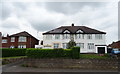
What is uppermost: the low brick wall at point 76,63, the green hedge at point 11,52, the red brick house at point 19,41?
the red brick house at point 19,41

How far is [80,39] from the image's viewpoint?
2673cm

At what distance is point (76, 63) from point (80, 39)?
13.2 m

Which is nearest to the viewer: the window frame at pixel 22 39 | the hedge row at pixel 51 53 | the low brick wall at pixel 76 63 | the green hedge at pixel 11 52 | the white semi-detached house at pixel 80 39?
the low brick wall at pixel 76 63

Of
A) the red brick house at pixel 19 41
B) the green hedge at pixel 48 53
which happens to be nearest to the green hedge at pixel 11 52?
the red brick house at pixel 19 41

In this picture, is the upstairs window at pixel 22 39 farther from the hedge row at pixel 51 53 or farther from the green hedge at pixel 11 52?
the hedge row at pixel 51 53

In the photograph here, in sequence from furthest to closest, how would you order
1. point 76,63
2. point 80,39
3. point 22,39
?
point 22,39 < point 80,39 < point 76,63

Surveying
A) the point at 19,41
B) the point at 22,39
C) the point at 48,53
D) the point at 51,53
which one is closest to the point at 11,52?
the point at 19,41

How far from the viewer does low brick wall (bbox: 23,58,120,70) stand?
14133mm

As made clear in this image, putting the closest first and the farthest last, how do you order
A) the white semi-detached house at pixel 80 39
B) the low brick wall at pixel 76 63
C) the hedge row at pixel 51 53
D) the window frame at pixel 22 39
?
the low brick wall at pixel 76 63 → the hedge row at pixel 51 53 → the white semi-detached house at pixel 80 39 → the window frame at pixel 22 39

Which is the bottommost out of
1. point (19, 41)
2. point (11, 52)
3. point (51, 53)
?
point (11, 52)

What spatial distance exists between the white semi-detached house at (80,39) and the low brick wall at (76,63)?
11522 mm

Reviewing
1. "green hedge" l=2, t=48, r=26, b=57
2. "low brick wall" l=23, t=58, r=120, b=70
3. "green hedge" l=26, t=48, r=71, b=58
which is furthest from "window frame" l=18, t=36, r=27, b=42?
"low brick wall" l=23, t=58, r=120, b=70

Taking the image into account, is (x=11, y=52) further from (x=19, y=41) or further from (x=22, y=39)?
(x=22, y=39)

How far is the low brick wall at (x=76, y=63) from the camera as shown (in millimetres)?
14133
